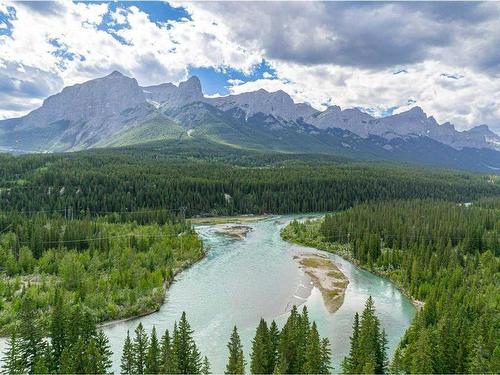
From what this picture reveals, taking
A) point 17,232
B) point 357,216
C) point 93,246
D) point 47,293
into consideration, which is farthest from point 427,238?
point 17,232

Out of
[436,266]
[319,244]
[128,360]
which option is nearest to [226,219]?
[319,244]

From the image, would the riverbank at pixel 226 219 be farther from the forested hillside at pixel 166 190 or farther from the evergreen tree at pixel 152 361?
the evergreen tree at pixel 152 361

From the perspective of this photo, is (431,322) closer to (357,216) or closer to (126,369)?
(126,369)

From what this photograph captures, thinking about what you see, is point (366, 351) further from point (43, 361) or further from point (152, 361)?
point (43, 361)

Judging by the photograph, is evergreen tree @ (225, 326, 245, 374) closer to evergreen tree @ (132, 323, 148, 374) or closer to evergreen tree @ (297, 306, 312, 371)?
evergreen tree @ (297, 306, 312, 371)

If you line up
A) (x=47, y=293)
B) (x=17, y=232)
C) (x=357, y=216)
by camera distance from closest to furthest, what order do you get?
(x=47, y=293) → (x=17, y=232) → (x=357, y=216)

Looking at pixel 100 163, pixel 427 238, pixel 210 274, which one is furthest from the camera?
pixel 100 163

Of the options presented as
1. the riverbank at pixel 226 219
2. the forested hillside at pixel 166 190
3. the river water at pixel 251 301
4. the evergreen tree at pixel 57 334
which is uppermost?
the forested hillside at pixel 166 190

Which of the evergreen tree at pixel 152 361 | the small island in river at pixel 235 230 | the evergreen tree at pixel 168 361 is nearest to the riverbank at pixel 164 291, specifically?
the evergreen tree at pixel 152 361
